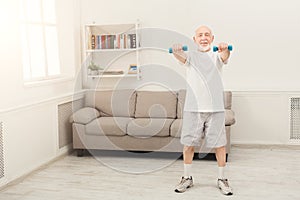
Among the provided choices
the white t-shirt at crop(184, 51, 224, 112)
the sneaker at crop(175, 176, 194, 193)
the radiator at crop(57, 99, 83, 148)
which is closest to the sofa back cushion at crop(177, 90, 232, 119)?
the radiator at crop(57, 99, 83, 148)

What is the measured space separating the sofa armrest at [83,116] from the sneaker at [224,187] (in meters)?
1.74

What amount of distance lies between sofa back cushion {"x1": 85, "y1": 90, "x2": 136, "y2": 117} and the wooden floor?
52cm

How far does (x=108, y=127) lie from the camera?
4395 mm

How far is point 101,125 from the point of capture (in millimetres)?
4418

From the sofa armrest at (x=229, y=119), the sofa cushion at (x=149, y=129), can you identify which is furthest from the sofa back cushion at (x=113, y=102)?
the sofa armrest at (x=229, y=119)

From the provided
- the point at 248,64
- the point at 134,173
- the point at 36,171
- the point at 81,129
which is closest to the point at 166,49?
the point at 248,64

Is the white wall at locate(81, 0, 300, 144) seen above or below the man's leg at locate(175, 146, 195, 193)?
above

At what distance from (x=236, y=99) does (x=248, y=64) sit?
42 centimetres

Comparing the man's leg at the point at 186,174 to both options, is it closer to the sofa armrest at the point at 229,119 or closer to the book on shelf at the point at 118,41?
the sofa armrest at the point at 229,119

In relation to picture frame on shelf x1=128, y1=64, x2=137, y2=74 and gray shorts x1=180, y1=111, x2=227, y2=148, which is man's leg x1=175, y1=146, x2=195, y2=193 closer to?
gray shorts x1=180, y1=111, x2=227, y2=148

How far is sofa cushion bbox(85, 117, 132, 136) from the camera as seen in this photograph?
172 inches

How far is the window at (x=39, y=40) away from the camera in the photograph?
4.22 m

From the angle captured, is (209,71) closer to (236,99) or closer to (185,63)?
(185,63)

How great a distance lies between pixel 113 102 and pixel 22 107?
1.29 meters
